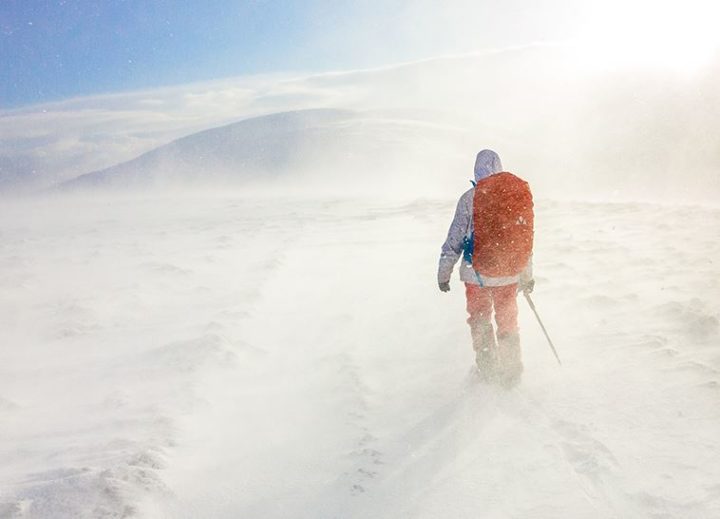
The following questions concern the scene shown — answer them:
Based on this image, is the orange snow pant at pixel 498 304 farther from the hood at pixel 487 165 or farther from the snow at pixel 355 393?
the hood at pixel 487 165

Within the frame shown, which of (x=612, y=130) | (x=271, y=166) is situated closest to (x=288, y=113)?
(x=271, y=166)

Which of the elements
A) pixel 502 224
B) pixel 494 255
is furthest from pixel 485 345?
pixel 502 224

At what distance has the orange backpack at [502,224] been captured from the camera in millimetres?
4227

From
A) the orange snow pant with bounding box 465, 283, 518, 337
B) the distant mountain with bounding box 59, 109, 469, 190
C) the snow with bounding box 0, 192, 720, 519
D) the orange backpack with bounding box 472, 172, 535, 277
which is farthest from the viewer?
the distant mountain with bounding box 59, 109, 469, 190

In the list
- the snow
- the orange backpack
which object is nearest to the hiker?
the orange backpack

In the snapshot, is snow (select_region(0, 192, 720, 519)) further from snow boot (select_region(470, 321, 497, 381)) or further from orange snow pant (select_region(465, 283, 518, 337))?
orange snow pant (select_region(465, 283, 518, 337))

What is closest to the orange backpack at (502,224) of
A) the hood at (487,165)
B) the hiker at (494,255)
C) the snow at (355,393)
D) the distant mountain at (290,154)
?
the hiker at (494,255)

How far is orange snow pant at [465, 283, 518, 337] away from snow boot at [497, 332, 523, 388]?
0.06m

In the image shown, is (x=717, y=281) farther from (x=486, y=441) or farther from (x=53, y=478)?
(x=53, y=478)

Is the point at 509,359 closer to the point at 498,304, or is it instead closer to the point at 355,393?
the point at 498,304

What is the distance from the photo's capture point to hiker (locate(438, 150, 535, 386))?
13.9 feet

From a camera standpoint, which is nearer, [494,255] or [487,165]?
[494,255]

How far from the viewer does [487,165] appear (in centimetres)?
449

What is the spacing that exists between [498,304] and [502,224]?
26.6 inches
